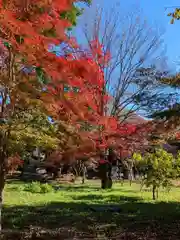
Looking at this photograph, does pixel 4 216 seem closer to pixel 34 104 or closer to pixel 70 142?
pixel 70 142

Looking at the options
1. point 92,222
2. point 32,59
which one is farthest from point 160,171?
point 32,59

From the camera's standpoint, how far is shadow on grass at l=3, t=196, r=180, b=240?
5961 millimetres

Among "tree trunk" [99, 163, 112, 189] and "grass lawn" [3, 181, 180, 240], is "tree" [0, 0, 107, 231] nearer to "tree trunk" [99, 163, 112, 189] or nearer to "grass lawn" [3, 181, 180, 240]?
"grass lawn" [3, 181, 180, 240]

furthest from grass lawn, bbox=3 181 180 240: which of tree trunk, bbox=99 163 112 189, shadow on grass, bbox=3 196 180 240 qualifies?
tree trunk, bbox=99 163 112 189

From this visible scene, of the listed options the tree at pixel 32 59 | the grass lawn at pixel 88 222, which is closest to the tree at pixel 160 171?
the grass lawn at pixel 88 222

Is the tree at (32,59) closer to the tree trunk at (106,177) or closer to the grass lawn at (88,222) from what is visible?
the grass lawn at (88,222)

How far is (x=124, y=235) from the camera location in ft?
19.4

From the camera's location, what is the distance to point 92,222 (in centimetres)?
720

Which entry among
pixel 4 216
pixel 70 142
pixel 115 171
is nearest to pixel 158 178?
pixel 4 216

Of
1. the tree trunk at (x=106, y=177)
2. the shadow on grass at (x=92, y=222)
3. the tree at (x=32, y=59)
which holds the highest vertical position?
the tree at (x=32, y=59)

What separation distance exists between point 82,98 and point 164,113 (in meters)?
3.99

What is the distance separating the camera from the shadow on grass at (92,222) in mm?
5961

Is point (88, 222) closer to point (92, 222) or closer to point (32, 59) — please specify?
point (92, 222)

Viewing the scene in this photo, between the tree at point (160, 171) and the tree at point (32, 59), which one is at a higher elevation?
the tree at point (32, 59)
